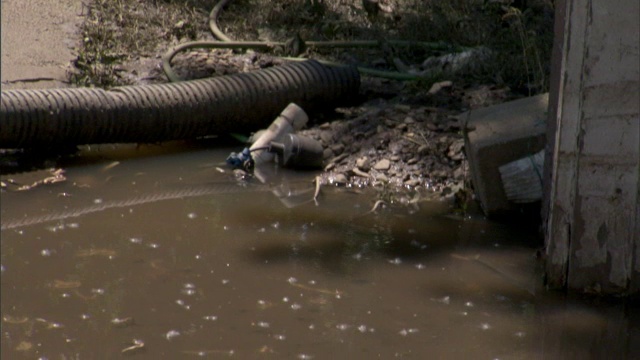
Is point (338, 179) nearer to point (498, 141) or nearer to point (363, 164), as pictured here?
point (363, 164)

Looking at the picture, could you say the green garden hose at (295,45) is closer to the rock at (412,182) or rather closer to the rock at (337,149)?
the rock at (337,149)

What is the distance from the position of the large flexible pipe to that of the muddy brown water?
1.74ft

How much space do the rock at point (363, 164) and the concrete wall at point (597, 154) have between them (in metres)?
2.03

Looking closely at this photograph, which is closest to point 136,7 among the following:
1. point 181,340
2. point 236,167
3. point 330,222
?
point 236,167

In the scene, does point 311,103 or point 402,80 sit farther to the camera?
point 402,80

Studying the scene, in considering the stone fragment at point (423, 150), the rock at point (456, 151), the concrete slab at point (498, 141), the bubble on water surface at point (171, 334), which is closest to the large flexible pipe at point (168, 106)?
→ the stone fragment at point (423, 150)

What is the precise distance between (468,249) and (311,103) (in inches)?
100

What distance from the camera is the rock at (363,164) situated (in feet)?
20.7

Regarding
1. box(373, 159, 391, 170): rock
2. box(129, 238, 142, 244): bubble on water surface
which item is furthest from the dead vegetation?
box(129, 238, 142, 244): bubble on water surface

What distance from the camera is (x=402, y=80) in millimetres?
7766

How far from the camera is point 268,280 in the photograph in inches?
181

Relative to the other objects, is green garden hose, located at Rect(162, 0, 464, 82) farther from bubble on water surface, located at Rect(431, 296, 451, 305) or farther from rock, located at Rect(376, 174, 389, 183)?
bubble on water surface, located at Rect(431, 296, 451, 305)

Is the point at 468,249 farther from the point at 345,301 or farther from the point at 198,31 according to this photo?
the point at 198,31

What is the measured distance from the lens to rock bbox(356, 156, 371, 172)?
249 inches
